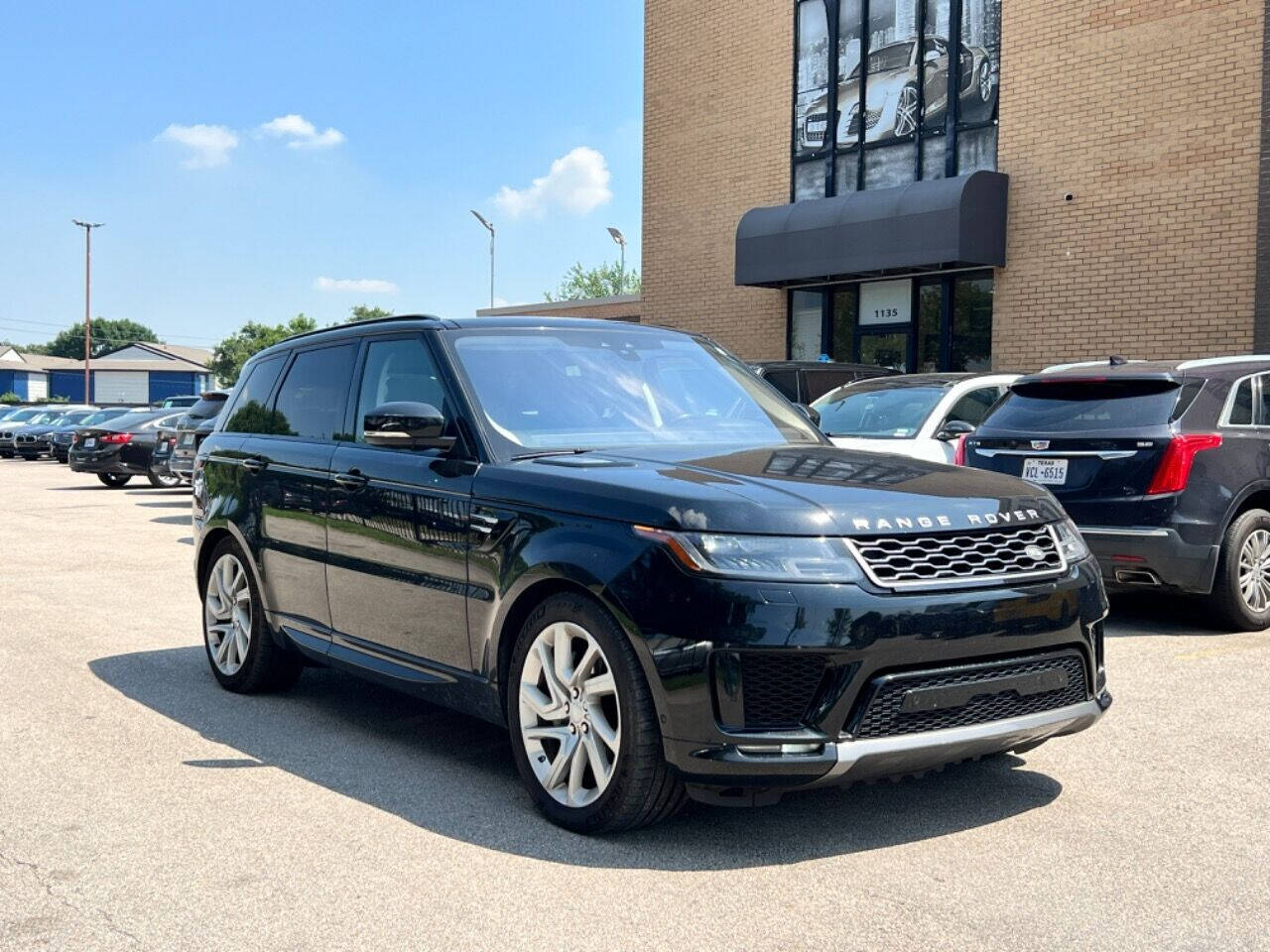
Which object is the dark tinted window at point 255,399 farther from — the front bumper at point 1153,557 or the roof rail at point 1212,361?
the roof rail at point 1212,361

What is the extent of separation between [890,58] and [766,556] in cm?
1790

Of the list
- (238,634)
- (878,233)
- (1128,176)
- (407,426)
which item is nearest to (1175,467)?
(407,426)

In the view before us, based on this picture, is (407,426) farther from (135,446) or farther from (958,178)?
(135,446)

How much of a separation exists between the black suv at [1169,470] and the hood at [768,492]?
12.0 feet

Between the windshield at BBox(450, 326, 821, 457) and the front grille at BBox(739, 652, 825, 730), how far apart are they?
4.57 ft

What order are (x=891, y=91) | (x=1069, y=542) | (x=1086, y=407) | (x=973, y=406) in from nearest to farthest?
(x=1069, y=542)
(x=1086, y=407)
(x=973, y=406)
(x=891, y=91)

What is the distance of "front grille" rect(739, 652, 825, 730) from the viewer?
3.89 metres

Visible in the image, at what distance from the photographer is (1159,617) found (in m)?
9.01

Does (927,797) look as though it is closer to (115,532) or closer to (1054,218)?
(115,532)

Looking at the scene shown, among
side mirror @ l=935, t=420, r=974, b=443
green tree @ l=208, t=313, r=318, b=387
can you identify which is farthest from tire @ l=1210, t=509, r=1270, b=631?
green tree @ l=208, t=313, r=318, b=387

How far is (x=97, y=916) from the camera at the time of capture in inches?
144

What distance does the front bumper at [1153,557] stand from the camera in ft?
26.1

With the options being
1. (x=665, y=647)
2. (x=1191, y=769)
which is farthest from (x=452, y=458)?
(x=1191, y=769)

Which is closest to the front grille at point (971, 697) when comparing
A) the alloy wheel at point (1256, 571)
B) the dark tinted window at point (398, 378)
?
the dark tinted window at point (398, 378)
